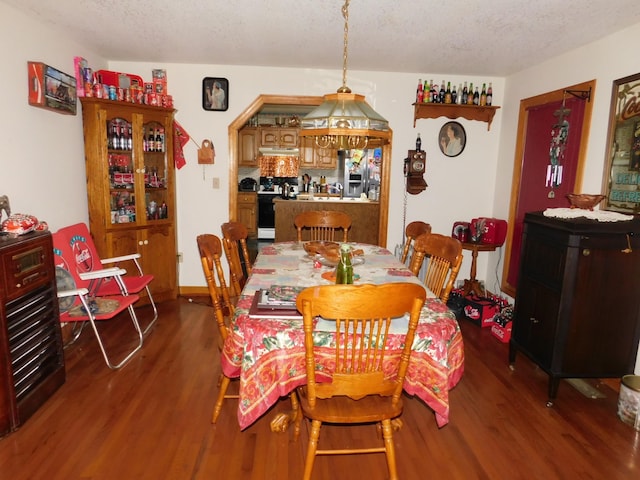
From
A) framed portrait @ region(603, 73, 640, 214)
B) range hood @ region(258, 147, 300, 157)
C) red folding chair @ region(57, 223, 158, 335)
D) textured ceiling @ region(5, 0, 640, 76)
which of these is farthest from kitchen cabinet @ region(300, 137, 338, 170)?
framed portrait @ region(603, 73, 640, 214)

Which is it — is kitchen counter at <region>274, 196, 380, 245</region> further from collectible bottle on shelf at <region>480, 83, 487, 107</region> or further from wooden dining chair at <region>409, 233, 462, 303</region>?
wooden dining chair at <region>409, 233, 462, 303</region>

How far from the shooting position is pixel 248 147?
758 cm

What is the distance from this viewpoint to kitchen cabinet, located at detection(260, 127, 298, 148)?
760cm

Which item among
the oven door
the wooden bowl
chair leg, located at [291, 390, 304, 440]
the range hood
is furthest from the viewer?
the range hood

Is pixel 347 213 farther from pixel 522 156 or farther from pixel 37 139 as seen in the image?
pixel 37 139

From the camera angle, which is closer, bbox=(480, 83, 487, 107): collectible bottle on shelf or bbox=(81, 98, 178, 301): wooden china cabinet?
bbox=(81, 98, 178, 301): wooden china cabinet

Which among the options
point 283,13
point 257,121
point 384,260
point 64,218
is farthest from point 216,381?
point 257,121

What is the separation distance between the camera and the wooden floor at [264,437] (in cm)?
196

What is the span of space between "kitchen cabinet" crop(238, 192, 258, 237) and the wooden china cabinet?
3209 millimetres

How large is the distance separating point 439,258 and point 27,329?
2.29 m

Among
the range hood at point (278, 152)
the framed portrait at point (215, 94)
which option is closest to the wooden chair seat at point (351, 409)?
the framed portrait at point (215, 94)

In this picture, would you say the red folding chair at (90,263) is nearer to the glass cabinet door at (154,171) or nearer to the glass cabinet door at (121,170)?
the glass cabinet door at (121,170)

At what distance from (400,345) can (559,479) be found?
105 cm

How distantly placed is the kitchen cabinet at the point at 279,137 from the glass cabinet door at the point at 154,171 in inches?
144
